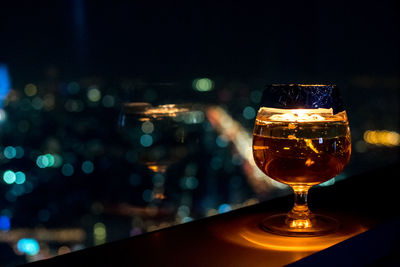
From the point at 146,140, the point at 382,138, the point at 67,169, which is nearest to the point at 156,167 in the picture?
the point at 146,140

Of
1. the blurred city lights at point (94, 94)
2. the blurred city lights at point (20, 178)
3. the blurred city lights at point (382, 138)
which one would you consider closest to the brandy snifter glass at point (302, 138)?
the blurred city lights at point (94, 94)

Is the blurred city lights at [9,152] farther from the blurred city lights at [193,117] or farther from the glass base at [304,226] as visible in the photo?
the glass base at [304,226]

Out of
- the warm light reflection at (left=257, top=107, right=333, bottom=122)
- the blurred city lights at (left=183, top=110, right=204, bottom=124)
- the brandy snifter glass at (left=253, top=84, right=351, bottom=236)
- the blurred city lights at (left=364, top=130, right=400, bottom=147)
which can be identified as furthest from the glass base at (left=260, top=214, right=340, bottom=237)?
the blurred city lights at (left=364, top=130, right=400, bottom=147)

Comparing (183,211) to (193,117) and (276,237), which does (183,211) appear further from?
(276,237)

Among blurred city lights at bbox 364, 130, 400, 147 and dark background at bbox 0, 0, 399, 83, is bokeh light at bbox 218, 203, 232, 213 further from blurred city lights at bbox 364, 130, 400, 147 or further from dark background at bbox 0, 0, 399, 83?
blurred city lights at bbox 364, 130, 400, 147

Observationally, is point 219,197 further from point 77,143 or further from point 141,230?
point 77,143

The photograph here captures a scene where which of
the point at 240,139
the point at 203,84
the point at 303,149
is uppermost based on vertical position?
the point at 203,84
